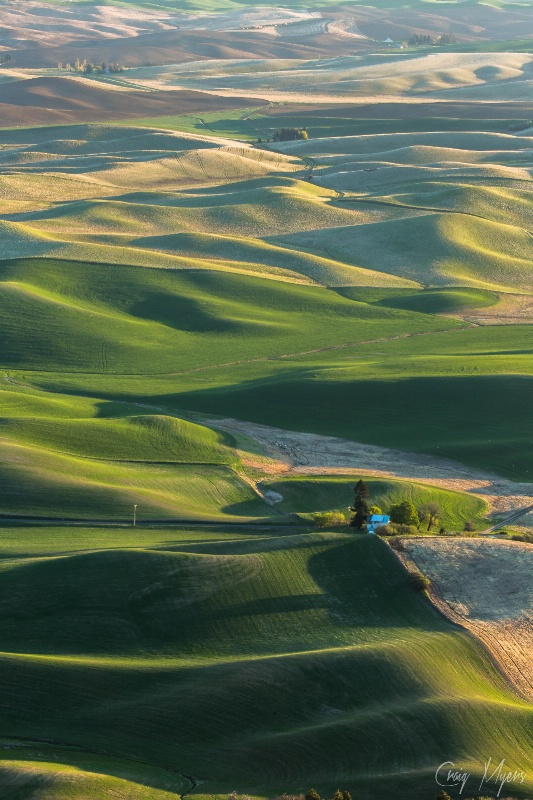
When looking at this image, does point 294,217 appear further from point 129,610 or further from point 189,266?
point 129,610

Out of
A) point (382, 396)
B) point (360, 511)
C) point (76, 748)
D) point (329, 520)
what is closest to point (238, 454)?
point (382, 396)

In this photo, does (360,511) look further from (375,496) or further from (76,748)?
(76,748)

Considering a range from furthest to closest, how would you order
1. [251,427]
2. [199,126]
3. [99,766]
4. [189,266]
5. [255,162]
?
[199,126], [255,162], [189,266], [251,427], [99,766]

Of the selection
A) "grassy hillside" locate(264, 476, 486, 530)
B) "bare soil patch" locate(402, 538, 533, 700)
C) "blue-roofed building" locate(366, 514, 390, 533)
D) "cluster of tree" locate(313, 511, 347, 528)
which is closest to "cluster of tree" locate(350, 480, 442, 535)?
"blue-roofed building" locate(366, 514, 390, 533)

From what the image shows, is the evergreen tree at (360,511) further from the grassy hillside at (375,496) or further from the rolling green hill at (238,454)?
the grassy hillside at (375,496)

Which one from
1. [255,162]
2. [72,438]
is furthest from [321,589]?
[255,162]

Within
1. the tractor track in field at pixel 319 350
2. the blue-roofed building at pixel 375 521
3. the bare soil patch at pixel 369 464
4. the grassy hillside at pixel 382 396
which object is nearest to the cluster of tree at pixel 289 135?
the tractor track in field at pixel 319 350

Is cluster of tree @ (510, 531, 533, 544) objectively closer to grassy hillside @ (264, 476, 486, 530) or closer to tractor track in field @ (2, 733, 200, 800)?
grassy hillside @ (264, 476, 486, 530)
